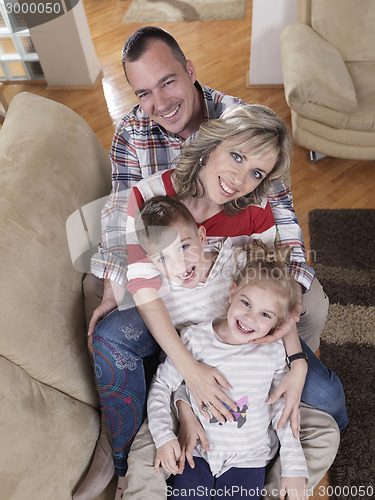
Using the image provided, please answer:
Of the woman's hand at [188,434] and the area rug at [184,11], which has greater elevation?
the area rug at [184,11]

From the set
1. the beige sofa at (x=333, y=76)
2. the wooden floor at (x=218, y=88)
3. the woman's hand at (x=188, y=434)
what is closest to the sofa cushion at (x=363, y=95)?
the beige sofa at (x=333, y=76)

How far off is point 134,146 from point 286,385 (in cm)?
87

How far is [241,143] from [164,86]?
30 cm

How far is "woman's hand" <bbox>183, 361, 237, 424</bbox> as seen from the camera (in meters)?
1.03

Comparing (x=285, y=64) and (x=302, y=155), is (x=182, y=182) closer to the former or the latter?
(x=285, y=64)

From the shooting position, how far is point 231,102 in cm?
135

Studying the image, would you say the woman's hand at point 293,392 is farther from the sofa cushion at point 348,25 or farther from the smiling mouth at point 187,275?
the sofa cushion at point 348,25

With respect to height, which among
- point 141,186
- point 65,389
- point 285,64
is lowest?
point 65,389

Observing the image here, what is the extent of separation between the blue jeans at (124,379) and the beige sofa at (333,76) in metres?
1.43

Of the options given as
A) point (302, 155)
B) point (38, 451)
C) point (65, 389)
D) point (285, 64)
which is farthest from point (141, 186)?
point (302, 155)

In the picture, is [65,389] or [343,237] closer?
[65,389]

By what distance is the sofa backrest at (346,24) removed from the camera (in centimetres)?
221

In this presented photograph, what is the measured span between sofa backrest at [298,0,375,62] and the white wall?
0.73 feet

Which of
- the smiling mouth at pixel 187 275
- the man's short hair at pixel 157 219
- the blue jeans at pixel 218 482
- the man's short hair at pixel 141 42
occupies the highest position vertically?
the man's short hair at pixel 141 42
